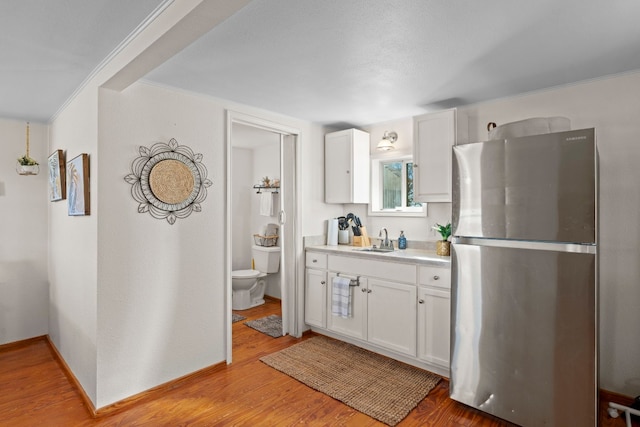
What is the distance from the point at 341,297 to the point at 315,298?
1.35 feet

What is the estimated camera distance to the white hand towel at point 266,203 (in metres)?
4.92

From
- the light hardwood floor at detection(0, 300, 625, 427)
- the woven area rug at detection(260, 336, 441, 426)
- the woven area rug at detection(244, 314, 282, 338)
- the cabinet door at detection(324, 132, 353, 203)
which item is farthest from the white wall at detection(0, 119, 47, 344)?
the cabinet door at detection(324, 132, 353, 203)

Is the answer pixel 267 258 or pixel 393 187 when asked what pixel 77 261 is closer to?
pixel 267 258

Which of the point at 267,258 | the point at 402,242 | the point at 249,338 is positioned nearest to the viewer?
the point at 402,242

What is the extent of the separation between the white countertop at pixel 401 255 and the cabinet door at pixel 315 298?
0.26 metres

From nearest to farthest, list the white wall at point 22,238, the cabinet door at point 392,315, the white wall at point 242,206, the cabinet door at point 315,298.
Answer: the cabinet door at point 392,315
the white wall at point 22,238
the cabinet door at point 315,298
the white wall at point 242,206

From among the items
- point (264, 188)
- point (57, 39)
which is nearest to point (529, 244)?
point (57, 39)

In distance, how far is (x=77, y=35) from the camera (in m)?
1.82

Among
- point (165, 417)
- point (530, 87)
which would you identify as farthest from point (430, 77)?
point (165, 417)

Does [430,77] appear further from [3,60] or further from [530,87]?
[3,60]

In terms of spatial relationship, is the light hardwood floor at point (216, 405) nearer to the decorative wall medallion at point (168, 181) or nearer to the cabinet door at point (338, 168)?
the decorative wall medallion at point (168, 181)

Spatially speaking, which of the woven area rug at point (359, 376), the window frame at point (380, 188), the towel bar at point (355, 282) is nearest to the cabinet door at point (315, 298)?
the woven area rug at point (359, 376)

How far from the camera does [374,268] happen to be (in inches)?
122

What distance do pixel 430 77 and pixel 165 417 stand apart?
290 centimetres
